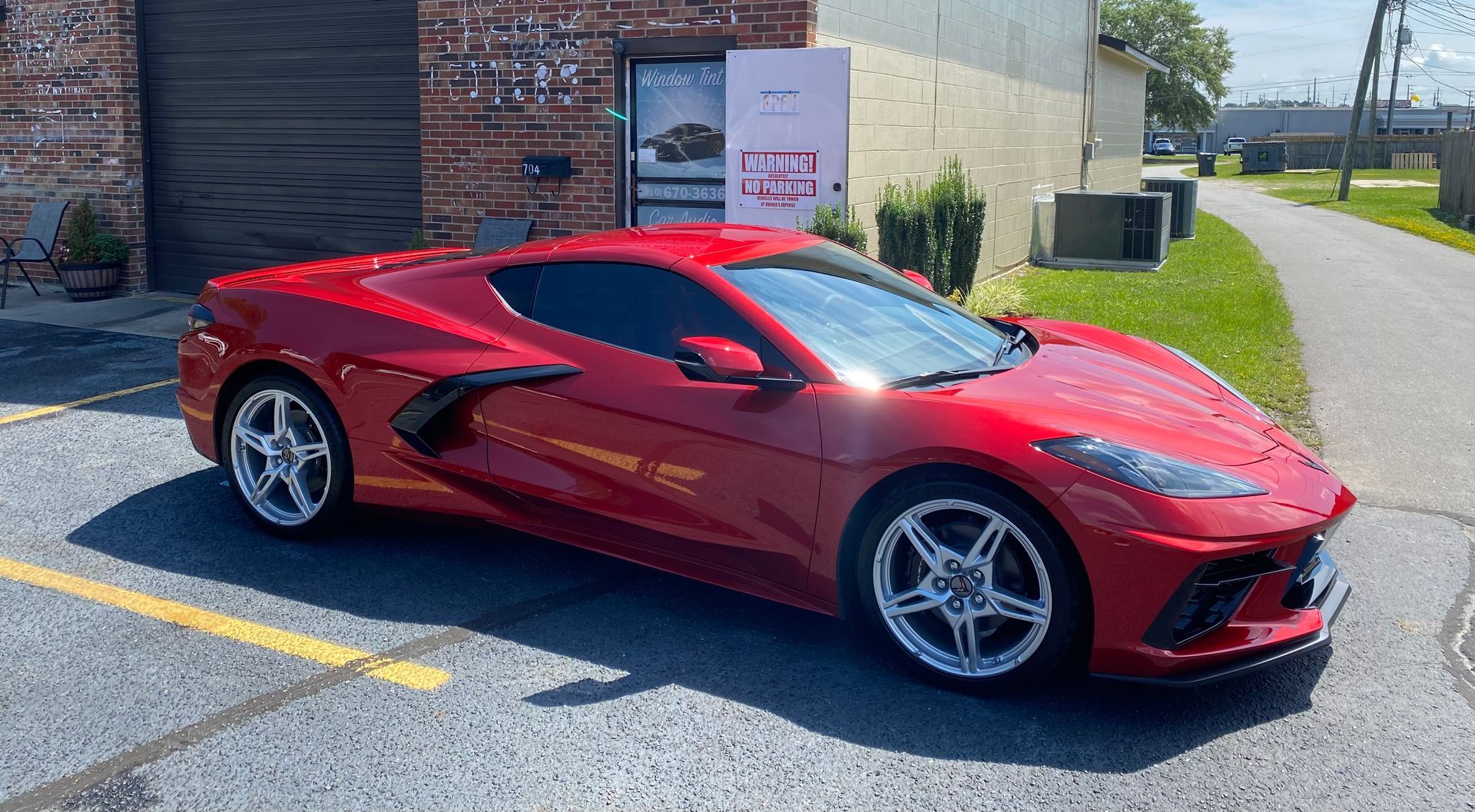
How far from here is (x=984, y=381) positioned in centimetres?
416

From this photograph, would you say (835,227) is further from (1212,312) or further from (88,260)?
(88,260)

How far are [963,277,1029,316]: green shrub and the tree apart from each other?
64.3 metres

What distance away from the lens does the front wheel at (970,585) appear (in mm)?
3623

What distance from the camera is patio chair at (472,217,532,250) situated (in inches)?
405

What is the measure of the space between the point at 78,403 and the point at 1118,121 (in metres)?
20.5

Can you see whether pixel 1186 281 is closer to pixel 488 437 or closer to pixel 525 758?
pixel 488 437

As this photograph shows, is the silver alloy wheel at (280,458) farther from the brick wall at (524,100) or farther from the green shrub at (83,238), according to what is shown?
the green shrub at (83,238)

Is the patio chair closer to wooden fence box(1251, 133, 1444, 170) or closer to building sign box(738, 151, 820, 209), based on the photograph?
building sign box(738, 151, 820, 209)

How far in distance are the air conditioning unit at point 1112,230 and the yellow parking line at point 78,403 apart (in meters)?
12.2

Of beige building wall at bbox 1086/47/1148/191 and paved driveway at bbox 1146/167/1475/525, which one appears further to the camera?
beige building wall at bbox 1086/47/1148/191

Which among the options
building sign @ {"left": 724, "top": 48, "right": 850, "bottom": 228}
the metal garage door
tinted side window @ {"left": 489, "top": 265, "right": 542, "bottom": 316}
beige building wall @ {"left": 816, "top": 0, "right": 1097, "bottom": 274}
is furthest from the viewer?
the metal garage door

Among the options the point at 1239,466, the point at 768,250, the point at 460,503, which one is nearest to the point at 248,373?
the point at 460,503

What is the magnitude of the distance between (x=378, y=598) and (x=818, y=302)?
1951 mm

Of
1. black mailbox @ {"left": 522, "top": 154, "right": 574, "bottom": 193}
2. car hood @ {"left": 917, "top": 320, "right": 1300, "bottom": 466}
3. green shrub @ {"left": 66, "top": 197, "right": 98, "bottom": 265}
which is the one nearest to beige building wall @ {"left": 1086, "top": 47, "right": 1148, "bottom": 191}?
black mailbox @ {"left": 522, "top": 154, "right": 574, "bottom": 193}
